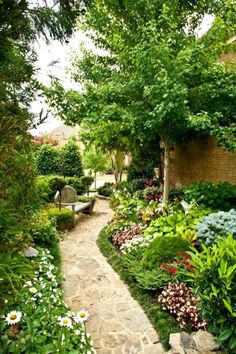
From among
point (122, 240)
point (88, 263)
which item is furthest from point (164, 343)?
point (122, 240)

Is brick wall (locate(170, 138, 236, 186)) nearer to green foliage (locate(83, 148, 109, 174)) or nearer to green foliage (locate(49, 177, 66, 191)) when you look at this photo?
green foliage (locate(49, 177, 66, 191))

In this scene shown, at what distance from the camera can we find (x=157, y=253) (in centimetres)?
485

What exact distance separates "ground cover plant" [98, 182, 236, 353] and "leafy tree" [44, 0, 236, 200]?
5.93 ft

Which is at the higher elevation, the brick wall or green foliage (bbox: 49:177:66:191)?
the brick wall

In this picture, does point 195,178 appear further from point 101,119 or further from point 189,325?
point 189,325

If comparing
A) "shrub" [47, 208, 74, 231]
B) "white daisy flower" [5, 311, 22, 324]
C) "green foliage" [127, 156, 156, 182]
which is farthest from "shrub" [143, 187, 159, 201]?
"white daisy flower" [5, 311, 22, 324]

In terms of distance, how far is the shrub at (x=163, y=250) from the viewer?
15.6 ft

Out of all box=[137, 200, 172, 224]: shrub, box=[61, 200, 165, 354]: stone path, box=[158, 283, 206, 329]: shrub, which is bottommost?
box=[61, 200, 165, 354]: stone path

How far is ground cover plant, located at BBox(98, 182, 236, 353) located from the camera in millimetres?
2842

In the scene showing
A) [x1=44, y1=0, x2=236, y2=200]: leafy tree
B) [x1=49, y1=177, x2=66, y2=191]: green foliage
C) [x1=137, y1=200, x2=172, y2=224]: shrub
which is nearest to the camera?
[x1=44, y1=0, x2=236, y2=200]: leafy tree

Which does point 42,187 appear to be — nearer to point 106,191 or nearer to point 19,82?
point 19,82

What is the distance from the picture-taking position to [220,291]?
110 inches

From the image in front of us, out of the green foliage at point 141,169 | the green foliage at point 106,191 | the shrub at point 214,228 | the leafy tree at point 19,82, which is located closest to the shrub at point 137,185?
the green foliage at point 141,169

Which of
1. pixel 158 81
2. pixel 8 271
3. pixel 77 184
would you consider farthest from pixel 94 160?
pixel 8 271
